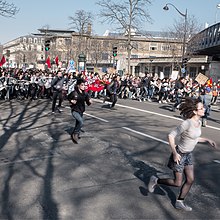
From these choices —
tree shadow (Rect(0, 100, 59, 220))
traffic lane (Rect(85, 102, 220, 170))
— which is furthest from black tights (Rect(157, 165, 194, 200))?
traffic lane (Rect(85, 102, 220, 170))

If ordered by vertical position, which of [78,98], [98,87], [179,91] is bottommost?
[98,87]

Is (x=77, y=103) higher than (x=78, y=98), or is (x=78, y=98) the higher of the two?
(x=78, y=98)

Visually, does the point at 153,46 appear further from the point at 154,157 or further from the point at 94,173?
the point at 94,173

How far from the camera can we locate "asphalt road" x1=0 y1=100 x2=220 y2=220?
4.57 m

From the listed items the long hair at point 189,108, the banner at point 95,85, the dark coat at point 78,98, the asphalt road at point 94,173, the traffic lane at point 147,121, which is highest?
the long hair at point 189,108

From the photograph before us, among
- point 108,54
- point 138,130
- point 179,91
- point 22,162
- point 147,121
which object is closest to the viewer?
point 22,162

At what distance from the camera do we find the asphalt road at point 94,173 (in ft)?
15.0

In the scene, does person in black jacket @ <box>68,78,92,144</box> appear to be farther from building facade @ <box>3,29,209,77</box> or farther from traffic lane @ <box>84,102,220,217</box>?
building facade @ <box>3,29,209,77</box>

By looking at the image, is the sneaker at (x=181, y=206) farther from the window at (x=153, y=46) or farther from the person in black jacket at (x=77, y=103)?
the window at (x=153, y=46)

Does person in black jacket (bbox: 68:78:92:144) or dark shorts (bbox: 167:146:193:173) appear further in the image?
person in black jacket (bbox: 68:78:92:144)

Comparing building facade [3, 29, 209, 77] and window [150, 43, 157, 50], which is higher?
window [150, 43, 157, 50]

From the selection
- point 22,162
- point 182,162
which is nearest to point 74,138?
point 22,162

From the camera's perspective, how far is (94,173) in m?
6.07

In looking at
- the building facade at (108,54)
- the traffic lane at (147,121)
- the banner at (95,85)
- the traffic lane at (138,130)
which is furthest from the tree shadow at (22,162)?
the building facade at (108,54)
